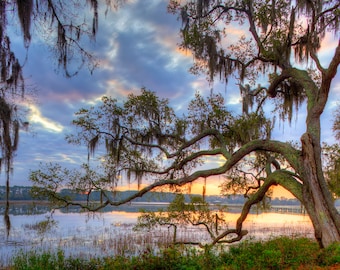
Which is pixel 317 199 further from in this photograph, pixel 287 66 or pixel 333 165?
pixel 333 165

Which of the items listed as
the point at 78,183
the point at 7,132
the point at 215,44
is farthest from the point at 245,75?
the point at 7,132

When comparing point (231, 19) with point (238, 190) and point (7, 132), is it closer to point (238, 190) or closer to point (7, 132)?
point (238, 190)

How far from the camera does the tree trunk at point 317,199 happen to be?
27.6 ft

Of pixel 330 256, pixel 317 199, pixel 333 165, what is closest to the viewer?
pixel 330 256

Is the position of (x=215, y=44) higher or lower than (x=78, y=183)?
higher

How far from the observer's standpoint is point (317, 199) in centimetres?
877

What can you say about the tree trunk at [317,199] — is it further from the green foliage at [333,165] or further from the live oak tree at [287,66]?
the green foliage at [333,165]

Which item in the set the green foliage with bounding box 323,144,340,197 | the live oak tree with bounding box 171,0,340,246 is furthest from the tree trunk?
the green foliage with bounding box 323,144,340,197

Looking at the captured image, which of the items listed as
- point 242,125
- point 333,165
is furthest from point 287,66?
point 333,165

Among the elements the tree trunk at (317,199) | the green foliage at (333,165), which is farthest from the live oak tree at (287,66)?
the green foliage at (333,165)

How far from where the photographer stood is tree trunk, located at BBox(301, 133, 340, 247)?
8398 millimetres

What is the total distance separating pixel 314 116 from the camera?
9.76 m

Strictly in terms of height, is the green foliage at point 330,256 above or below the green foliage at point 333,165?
below

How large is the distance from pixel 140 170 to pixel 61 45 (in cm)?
809
